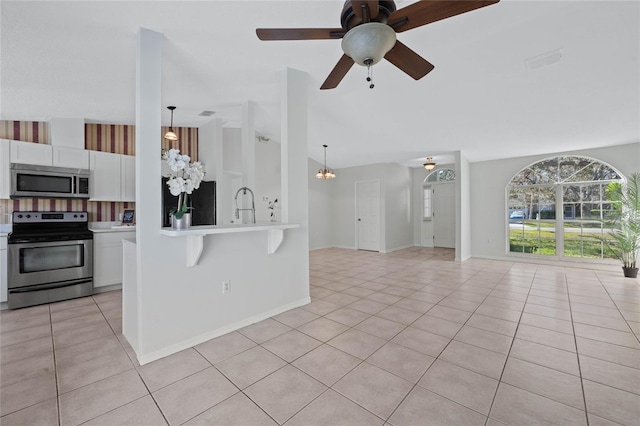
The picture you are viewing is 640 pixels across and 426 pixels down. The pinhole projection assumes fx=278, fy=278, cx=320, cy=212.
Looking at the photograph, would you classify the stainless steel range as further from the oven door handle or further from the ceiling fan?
the ceiling fan

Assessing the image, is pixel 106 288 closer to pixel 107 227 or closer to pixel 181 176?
pixel 107 227

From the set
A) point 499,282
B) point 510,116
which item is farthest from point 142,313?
point 510,116

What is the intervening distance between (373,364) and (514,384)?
3.09 feet

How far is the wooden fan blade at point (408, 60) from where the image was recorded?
1896 millimetres

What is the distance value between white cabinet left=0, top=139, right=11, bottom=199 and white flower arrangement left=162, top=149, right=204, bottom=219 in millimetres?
2825

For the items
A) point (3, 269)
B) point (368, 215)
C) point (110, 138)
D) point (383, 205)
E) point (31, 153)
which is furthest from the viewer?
point (368, 215)

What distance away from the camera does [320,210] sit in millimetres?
8406

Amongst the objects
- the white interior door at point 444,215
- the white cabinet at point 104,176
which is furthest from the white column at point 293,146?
the white interior door at point 444,215

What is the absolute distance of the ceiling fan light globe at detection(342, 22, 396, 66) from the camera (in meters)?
1.55

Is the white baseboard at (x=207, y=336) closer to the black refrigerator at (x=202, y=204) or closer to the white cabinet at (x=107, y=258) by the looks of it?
the white cabinet at (x=107, y=258)

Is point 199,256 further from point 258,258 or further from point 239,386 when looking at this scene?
point 239,386

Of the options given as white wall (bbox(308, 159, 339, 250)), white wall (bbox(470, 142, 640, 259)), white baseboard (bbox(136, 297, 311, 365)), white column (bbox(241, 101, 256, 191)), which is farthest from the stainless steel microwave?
white wall (bbox(470, 142, 640, 259))

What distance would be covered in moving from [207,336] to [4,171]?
138 inches

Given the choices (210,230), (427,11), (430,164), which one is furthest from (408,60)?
(430,164)
